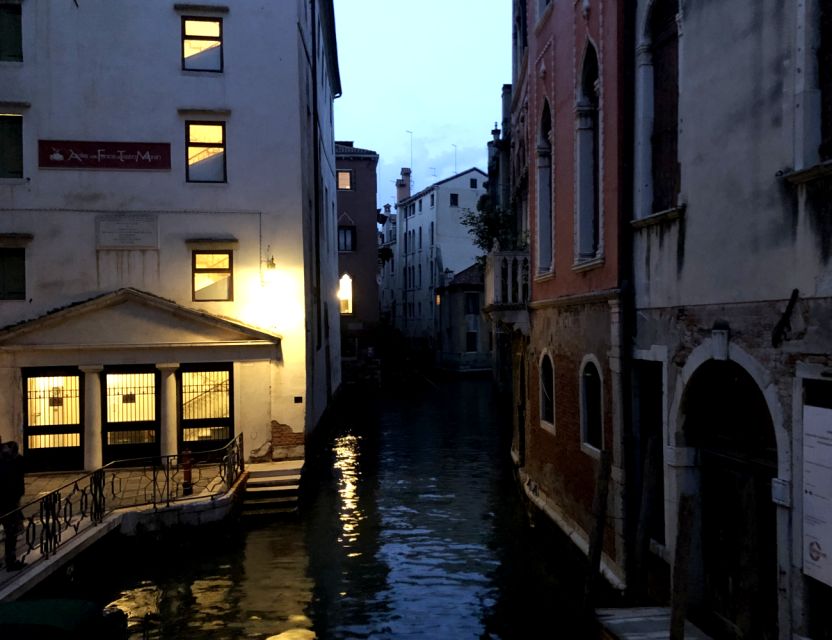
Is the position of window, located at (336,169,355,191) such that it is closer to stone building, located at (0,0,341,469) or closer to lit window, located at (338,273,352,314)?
lit window, located at (338,273,352,314)

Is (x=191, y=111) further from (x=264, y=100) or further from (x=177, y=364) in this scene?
(x=177, y=364)

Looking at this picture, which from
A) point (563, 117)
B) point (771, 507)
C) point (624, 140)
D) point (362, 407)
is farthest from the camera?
point (362, 407)

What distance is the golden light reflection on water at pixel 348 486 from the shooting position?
13.2 m

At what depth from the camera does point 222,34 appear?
52.9 ft

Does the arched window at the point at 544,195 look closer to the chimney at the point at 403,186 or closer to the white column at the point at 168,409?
the white column at the point at 168,409

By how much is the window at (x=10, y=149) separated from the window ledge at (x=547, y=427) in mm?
11728

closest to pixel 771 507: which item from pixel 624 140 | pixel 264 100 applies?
pixel 624 140

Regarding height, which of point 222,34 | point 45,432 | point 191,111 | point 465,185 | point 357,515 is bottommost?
point 357,515

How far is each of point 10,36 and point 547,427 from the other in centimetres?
1349

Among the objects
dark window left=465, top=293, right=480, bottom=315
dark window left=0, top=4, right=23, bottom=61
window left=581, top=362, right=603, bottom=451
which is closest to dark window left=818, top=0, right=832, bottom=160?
window left=581, top=362, right=603, bottom=451

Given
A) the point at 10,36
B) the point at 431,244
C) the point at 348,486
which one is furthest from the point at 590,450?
the point at 431,244

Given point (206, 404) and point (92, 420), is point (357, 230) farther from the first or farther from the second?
point (92, 420)

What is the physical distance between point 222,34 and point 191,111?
1.83m

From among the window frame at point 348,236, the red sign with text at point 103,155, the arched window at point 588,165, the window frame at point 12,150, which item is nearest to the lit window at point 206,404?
the red sign with text at point 103,155
